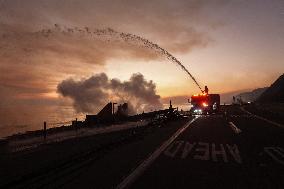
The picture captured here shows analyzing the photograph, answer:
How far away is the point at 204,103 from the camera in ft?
218

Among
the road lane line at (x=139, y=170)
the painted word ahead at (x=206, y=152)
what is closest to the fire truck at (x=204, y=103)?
the painted word ahead at (x=206, y=152)

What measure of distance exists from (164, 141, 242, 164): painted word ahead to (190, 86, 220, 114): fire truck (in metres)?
47.0

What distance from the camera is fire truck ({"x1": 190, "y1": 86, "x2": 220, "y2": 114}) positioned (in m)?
66.1

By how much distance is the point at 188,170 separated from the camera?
11828mm

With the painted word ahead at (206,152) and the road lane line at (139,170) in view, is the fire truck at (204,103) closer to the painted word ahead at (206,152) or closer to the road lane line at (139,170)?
the painted word ahead at (206,152)

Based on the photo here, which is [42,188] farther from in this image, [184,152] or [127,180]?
[184,152]

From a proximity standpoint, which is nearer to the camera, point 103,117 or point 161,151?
point 161,151

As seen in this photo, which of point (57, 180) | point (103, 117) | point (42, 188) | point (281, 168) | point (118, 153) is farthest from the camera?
point (103, 117)

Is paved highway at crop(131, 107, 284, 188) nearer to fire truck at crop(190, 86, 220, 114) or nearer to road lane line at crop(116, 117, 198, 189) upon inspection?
road lane line at crop(116, 117, 198, 189)

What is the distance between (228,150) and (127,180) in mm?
8264

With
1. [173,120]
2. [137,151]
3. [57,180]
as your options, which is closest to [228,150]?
[137,151]

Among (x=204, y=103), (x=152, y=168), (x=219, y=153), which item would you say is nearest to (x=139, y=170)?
(x=152, y=168)

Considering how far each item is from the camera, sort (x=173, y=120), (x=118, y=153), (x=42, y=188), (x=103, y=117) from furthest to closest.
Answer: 1. (x=103, y=117)
2. (x=173, y=120)
3. (x=118, y=153)
4. (x=42, y=188)

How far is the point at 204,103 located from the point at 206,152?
50573 millimetres
